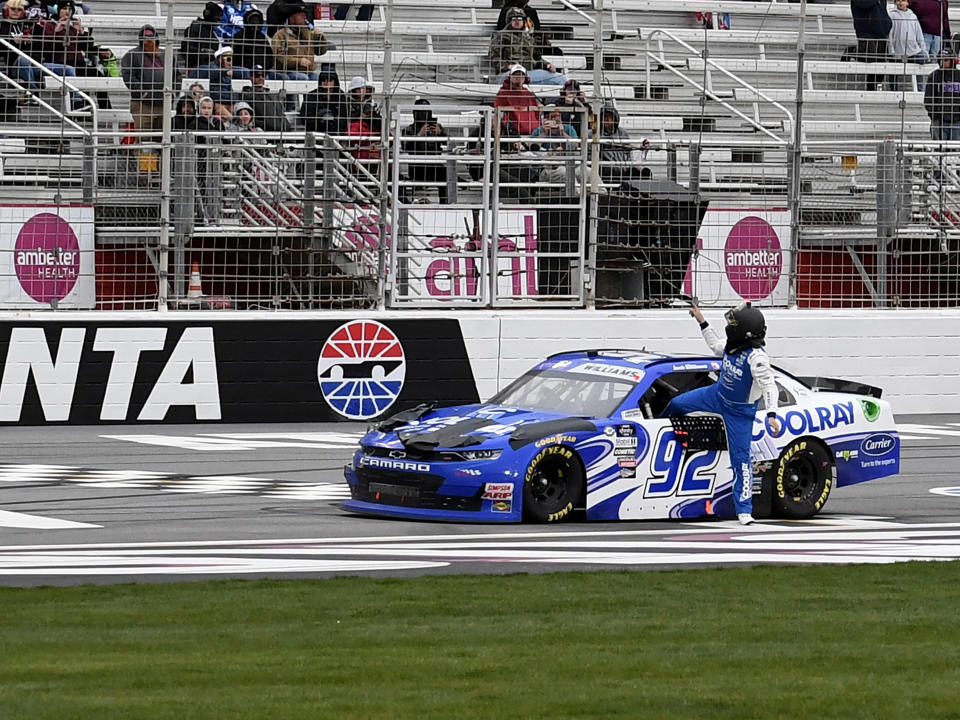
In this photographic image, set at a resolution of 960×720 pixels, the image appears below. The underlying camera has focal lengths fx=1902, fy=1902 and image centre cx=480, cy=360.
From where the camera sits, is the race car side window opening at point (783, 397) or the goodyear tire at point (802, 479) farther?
the race car side window opening at point (783, 397)

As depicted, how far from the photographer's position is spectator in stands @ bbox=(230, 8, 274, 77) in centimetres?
1931

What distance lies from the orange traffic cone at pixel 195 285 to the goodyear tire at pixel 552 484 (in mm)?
7241

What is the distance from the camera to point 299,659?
742 cm

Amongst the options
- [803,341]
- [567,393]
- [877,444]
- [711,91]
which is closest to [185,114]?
[803,341]

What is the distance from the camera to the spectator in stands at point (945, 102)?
21.9 m

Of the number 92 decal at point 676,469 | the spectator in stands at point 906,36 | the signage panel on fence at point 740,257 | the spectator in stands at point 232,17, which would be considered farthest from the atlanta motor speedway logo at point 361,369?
the spectator in stands at point 906,36

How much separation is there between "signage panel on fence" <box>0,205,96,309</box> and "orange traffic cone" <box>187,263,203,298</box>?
3.20 feet

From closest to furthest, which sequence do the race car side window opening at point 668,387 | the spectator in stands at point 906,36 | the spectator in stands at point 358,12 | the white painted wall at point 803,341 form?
the race car side window opening at point 668,387
the white painted wall at point 803,341
the spectator in stands at point 358,12
the spectator in stands at point 906,36

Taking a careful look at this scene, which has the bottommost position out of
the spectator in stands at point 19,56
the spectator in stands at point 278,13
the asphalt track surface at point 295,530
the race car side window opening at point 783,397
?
the asphalt track surface at point 295,530

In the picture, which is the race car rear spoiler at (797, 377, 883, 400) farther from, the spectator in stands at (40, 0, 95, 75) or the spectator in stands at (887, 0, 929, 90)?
the spectator in stands at (887, 0, 929, 90)

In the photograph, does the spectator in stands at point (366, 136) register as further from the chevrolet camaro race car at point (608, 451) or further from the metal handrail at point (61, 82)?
the chevrolet camaro race car at point (608, 451)

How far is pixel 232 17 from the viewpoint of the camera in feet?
71.0

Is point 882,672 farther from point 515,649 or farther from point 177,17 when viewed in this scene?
point 177,17

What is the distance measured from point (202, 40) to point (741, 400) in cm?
846
